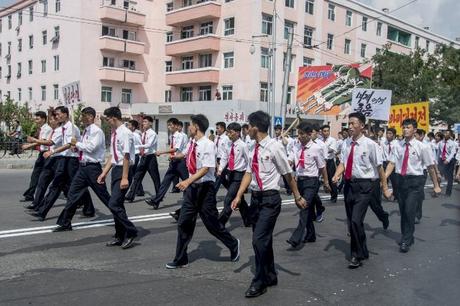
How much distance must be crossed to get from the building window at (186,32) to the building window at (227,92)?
260 inches

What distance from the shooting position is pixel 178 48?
4166 centimetres

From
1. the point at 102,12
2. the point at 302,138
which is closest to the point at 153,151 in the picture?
the point at 302,138

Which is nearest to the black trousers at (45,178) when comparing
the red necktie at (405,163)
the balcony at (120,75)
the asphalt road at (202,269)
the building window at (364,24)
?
the asphalt road at (202,269)

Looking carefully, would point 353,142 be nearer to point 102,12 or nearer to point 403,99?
point 403,99

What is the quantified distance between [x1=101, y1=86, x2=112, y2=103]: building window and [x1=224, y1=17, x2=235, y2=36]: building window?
11.4m

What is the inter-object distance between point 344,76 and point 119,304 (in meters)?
23.9

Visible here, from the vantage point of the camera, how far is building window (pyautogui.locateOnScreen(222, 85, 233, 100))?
1509 inches

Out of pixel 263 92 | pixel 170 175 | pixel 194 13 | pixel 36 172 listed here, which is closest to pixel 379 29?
pixel 263 92

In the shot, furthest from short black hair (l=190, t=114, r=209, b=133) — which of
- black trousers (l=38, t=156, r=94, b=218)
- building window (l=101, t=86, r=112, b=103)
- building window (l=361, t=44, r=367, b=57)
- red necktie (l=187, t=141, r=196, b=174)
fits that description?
building window (l=361, t=44, r=367, b=57)

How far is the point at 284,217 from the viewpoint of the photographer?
980cm

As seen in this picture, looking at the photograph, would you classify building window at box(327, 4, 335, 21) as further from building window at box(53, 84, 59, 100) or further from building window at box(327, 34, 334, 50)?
building window at box(53, 84, 59, 100)

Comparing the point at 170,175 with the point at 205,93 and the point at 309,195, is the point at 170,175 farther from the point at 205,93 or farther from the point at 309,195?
the point at 205,93

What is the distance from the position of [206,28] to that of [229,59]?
391cm

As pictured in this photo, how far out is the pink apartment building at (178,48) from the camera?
122 ft
